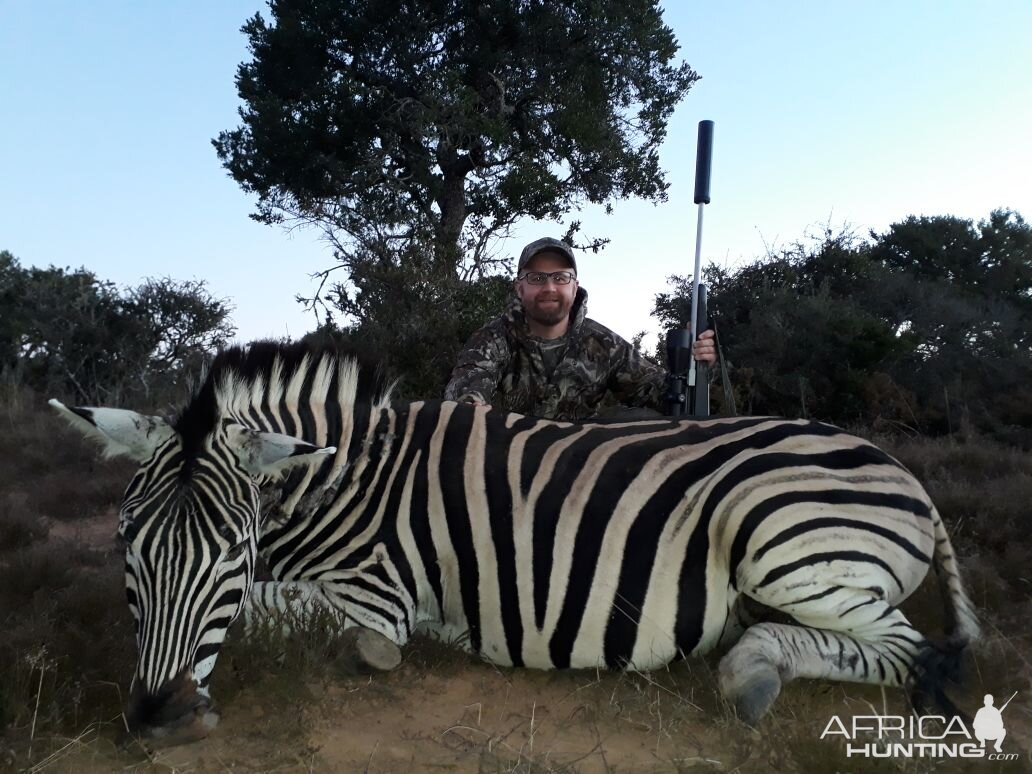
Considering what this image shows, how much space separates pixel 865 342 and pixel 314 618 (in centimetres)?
763

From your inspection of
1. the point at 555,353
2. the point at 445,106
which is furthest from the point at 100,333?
the point at 555,353

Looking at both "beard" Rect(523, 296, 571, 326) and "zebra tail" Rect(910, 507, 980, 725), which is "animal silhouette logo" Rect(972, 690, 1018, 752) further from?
"beard" Rect(523, 296, 571, 326)

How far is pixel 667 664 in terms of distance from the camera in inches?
101

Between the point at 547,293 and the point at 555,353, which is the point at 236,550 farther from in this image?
the point at 555,353

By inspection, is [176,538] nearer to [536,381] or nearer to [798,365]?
[536,381]

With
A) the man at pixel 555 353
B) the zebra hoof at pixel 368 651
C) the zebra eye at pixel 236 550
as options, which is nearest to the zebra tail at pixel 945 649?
the zebra hoof at pixel 368 651

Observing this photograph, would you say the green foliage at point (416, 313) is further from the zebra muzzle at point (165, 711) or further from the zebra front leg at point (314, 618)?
the zebra muzzle at point (165, 711)

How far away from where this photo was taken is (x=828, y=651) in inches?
89.9

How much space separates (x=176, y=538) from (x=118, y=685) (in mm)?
696

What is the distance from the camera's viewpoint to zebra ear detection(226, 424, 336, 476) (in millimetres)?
2166

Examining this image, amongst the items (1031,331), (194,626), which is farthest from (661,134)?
(194,626)

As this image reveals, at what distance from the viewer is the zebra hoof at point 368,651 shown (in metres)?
2.46

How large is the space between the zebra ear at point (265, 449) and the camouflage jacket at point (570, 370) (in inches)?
102

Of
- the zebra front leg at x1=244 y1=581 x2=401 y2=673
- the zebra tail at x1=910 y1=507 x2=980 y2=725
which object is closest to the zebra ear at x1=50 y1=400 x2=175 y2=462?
the zebra front leg at x1=244 y1=581 x2=401 y2=673
